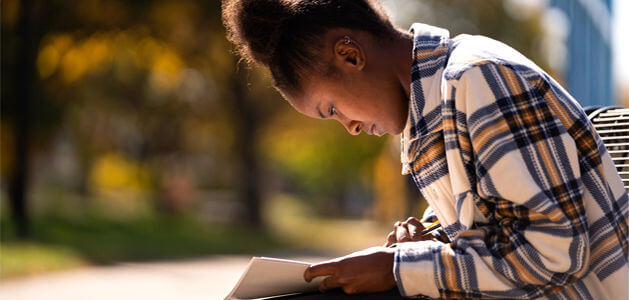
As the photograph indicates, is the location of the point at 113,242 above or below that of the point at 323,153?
above

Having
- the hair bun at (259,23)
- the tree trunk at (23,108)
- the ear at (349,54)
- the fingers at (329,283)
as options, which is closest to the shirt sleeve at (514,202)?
the fingers at (329,283)

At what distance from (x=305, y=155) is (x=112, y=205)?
1308cm

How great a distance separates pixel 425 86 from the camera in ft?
4.67

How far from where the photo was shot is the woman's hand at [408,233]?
1684 millimetres

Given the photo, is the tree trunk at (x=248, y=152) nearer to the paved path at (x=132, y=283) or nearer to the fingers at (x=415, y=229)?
the paved path at (x=132, y=283)

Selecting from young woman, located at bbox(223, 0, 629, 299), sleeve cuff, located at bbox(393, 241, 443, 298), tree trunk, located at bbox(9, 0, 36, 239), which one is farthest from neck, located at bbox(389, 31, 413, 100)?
tree trunk, located at bbox(9, 0, 36, 239)

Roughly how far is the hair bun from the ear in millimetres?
108

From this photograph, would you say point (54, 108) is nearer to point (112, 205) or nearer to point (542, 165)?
point (112, 205)

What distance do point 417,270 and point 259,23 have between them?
556 mm

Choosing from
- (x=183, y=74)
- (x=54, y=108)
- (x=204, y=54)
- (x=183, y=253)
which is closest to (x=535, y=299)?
(x=183, y=253)

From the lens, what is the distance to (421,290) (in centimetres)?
135

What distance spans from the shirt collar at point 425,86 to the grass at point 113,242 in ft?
19.7

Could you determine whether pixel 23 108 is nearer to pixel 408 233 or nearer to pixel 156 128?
pixel 156 128

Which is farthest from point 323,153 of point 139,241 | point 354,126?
point 354,126
